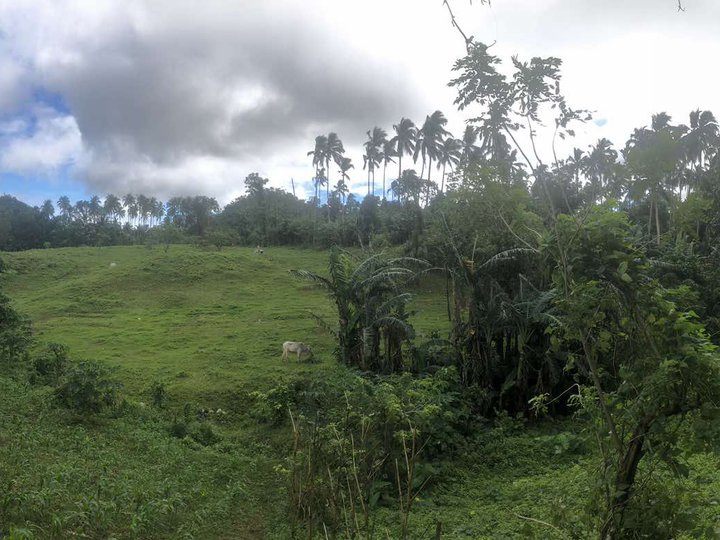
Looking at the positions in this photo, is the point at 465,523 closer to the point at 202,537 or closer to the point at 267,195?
the point at 202,537

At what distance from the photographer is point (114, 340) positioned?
827 inches

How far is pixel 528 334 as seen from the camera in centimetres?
1242

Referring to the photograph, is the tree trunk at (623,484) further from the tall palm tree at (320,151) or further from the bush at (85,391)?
the tall palm tree at (320,151)

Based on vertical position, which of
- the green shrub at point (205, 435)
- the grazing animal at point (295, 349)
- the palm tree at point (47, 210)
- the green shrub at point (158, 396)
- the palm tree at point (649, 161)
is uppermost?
the palm tree at point (47, 210)

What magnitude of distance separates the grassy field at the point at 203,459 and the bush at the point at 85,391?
1.12 feet

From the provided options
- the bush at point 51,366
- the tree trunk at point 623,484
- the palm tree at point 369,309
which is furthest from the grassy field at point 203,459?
the palm tree at point 369,309

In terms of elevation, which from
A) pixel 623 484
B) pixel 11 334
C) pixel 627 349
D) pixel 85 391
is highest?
pixel 627 349

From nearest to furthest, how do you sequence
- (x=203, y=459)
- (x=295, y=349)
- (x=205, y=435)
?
(x=203, y=459)
(x=205, y=435)
(x=295, y=349)

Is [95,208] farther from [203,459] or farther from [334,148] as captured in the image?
[203,459]

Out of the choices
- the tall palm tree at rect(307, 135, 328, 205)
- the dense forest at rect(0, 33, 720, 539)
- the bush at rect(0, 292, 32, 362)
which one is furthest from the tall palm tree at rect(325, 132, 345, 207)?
the bush at rect(0, 292, 32, 362)

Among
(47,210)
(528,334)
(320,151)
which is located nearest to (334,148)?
(320,151)

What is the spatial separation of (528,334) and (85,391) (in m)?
9.69

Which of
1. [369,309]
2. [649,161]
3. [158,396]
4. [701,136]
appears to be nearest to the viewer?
[649,161]

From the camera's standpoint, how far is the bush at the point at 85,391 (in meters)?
10.6
